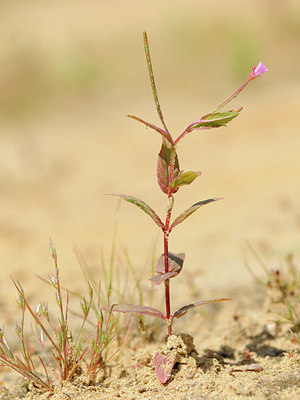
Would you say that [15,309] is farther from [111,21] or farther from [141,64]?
[111,21]

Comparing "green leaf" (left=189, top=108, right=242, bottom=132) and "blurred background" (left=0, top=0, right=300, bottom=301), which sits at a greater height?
"blurred background" (left=0, top=0, right=300, bottom=301)

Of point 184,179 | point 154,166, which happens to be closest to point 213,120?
point 184,179

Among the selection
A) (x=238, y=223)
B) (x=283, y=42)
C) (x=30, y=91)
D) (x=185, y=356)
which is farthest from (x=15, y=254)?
(x=283, y=42)

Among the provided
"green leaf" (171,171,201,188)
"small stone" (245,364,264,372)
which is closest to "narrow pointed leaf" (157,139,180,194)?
"green leaf" (171,171,201,188)

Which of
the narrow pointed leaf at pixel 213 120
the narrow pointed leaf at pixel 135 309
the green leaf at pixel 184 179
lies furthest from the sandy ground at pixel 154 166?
the narrow pointed leaf at pixel 213 120

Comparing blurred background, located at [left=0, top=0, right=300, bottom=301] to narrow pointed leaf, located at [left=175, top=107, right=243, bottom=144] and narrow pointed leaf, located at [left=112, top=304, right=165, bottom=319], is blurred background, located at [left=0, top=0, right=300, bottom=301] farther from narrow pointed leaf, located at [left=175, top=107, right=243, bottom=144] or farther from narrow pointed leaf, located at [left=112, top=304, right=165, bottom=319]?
narrow pointed leaf, located at [left=175, top=107, right=243, bottom=144]

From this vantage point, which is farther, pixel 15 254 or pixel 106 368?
pixel 15 254

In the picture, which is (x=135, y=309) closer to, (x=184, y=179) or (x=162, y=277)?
(x=162, y=277)
